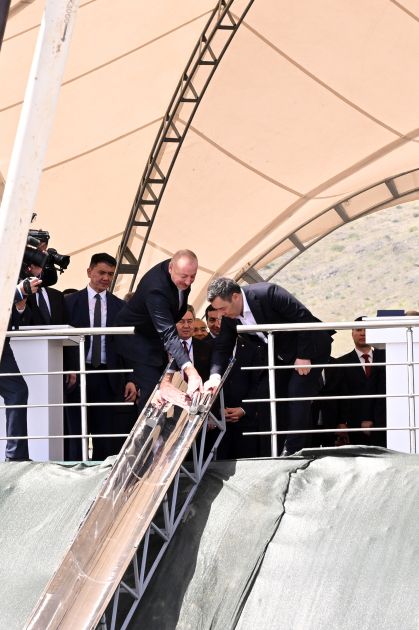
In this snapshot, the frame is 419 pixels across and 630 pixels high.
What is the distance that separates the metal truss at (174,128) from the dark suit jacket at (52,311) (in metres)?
6.31

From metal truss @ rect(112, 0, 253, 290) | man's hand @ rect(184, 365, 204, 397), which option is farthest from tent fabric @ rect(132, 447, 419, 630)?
metal truss @ rect(112, 0, 253, 290)

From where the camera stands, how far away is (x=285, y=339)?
8805mm

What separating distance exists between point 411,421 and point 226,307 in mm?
1380

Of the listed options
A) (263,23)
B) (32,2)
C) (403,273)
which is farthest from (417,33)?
(403,273)

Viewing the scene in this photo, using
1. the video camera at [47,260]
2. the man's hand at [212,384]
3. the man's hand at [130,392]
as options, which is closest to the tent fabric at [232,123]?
the video camera at [47,260]

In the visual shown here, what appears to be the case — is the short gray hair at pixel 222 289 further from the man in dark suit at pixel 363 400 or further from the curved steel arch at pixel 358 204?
the curved steel arch at pixel 358 204

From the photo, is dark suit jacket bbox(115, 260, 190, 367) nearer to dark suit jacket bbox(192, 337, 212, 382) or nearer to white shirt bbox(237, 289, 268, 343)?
white shirt bbox(237, 289, 268, 343)

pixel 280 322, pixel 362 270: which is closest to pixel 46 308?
pixel 280 322

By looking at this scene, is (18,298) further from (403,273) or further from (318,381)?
(403,273)

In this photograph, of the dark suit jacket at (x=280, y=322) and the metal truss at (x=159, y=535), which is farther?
the dark suit jacket at (x=280, y=322)

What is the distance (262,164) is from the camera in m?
17.2

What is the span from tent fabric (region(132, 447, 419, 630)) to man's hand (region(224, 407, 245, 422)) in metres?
0.89

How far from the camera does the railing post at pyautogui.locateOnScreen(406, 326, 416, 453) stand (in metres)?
8.22

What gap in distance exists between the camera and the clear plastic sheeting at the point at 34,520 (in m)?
7.70
